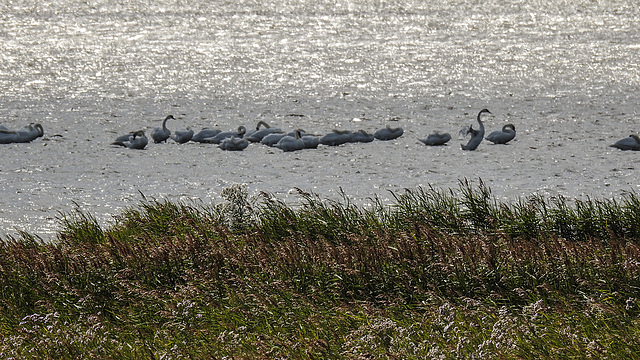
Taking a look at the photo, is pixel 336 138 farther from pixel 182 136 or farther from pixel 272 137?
pixel 182 136

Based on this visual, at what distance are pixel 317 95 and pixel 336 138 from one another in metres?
4.78

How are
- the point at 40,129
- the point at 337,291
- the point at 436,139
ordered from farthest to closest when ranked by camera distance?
the point at 40,129, the point at 436,139, the point at 337,291

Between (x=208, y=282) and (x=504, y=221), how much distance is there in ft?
9.95

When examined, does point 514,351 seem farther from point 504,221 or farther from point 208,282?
point 504,221

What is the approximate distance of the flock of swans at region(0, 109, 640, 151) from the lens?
42.8 ft

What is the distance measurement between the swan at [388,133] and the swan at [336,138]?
19.9 inches

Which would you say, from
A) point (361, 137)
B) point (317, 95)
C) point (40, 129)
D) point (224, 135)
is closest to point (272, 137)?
point (224, 135)

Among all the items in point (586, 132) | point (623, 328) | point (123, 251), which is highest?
point (623, 328)

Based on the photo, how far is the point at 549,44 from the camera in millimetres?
25062

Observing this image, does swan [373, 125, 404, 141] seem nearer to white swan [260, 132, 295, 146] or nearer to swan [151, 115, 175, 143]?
white swan [260, 132, 295, 146]

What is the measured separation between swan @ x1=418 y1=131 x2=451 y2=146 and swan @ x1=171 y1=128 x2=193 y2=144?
12.0 feet

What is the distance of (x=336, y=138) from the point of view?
43.5ft

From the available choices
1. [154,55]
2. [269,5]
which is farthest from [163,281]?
[269,5]

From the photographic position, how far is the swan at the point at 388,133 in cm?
1357
